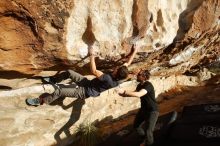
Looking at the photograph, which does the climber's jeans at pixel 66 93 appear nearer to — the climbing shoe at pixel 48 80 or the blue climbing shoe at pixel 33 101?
the blue climbing shoe at pixel 33 101

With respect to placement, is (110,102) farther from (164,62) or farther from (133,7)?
(133,7)

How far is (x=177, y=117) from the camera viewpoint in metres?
7.02

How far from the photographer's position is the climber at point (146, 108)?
6.52 m

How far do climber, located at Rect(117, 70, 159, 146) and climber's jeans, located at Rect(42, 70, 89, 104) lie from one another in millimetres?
895

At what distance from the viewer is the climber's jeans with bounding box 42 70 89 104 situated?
22.9 feet

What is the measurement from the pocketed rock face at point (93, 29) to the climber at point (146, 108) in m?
0.96

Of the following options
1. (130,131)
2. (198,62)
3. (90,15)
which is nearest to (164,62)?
(198,62)

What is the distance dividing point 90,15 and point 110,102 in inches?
129

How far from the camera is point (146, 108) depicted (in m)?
6.86

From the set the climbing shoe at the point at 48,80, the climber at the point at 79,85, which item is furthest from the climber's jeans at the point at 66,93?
the climbing shoe at the point at 48,80

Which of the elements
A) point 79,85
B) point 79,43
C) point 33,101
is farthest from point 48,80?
point 79,43

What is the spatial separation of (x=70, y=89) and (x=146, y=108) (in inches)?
55.8

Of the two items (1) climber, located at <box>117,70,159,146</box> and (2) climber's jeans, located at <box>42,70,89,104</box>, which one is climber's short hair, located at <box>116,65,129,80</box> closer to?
(1) climber, located at <box>117,70,159,146</box>

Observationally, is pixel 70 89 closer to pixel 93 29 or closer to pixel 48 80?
pixel 48 80
